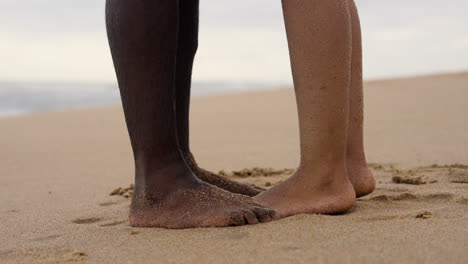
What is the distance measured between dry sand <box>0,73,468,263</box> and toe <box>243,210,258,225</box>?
0.14ft

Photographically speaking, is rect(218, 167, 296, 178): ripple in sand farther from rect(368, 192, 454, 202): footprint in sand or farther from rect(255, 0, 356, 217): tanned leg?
rect(255, 0, 356, 217): tanned leg

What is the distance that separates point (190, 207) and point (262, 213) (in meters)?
0.17

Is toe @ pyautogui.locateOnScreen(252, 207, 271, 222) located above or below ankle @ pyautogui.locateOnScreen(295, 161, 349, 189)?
below

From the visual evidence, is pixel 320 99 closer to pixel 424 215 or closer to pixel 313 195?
pixel 313 195

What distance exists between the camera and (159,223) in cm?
139

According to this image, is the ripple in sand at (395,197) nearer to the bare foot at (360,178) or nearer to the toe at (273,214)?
the bare foot at (360,178)

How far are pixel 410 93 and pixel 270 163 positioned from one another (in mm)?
3879

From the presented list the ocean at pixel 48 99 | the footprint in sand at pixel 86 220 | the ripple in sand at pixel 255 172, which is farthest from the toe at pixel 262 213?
the ocean at pixel 48 99

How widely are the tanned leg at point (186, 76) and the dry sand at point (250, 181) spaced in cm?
30

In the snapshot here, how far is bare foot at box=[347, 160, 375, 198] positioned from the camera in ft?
5.26

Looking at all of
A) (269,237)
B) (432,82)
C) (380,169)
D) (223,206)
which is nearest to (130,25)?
(223,206)

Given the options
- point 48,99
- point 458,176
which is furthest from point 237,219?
point 48,99

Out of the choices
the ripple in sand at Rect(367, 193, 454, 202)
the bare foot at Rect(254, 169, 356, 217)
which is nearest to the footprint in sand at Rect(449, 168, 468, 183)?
the ripple in sand at Rect(367, 193, 454, 202)

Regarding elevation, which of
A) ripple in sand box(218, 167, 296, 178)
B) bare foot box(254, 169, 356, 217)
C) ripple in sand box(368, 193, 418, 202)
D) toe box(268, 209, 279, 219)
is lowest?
ripple in sand box(218, 167, 296, 178)
